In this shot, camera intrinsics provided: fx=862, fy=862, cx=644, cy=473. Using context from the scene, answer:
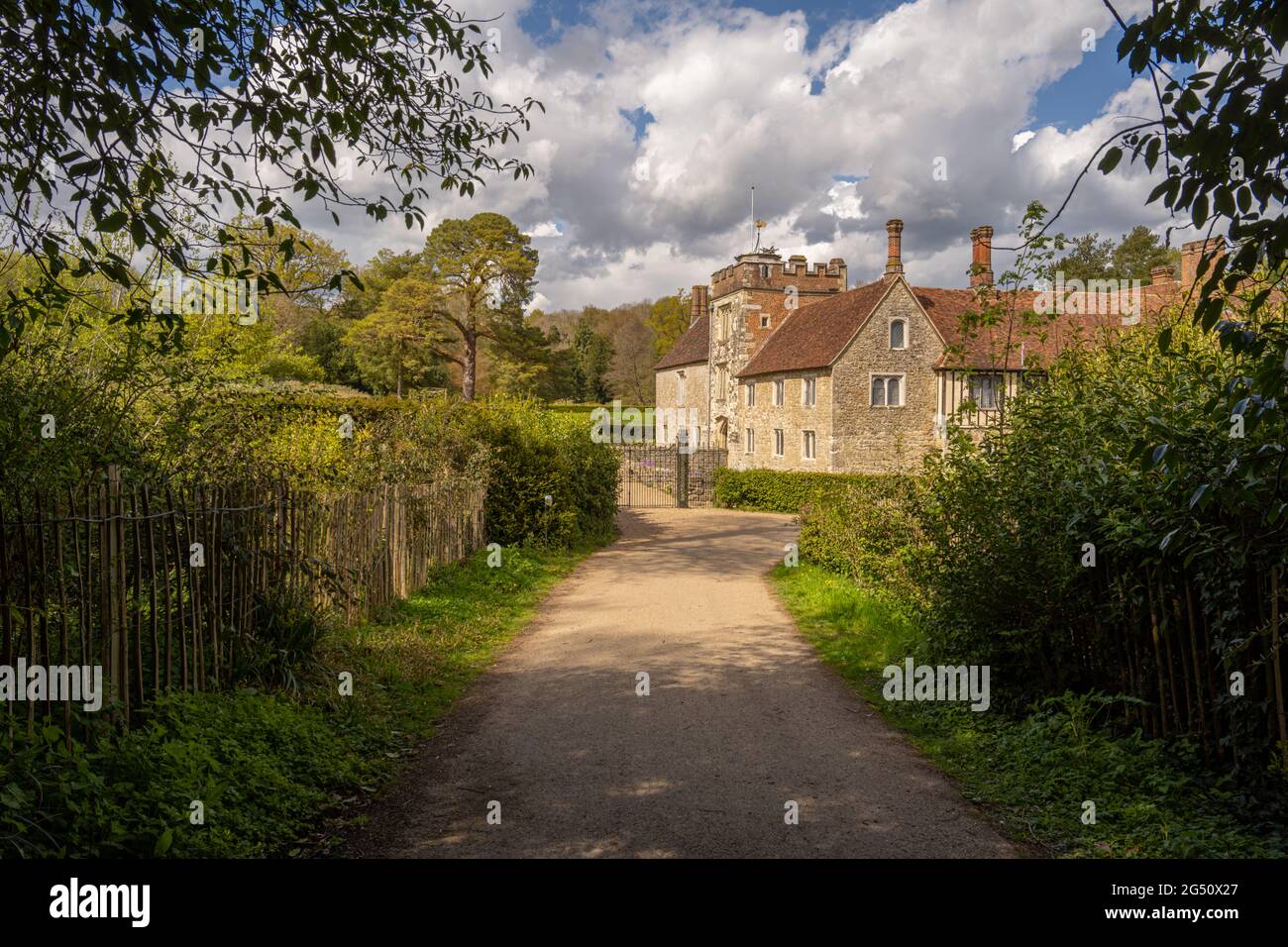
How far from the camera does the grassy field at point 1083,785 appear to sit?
529cm

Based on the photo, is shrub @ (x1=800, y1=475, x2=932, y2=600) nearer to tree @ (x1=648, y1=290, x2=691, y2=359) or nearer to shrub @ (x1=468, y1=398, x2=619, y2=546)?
shrub @ (x1=468, y1=398, x2=619, y2=546)

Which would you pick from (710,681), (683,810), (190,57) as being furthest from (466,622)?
(190,57)

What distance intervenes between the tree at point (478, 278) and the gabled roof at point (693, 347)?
48.9 feet

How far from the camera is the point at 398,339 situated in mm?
43469

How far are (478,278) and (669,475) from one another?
13909 millimetres

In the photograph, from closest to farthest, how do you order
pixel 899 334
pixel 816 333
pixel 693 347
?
1. pixel 899 334
2. pixel 816 333
3. pixel 693 347

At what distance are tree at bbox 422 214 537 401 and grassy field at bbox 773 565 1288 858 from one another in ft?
123

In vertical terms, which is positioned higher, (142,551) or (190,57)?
(190,57)

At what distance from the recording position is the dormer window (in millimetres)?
40312

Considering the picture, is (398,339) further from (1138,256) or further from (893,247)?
(1138,256)

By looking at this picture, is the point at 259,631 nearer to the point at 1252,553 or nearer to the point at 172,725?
the point at 172,725

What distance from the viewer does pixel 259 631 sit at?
26.1ft

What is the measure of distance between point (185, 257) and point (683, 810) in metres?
4.94

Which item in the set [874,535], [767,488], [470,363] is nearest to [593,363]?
[470,363]
